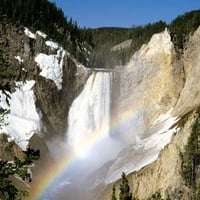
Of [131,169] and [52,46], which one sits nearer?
[131,169]

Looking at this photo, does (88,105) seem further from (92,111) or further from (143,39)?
(143,39)

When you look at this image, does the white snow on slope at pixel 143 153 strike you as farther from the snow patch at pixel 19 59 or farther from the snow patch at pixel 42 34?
the snow patch at pixel 42 34

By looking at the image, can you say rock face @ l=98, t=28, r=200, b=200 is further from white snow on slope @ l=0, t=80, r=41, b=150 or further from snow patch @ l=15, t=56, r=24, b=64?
snow patch @ l=15, t=56, r=24, b=64

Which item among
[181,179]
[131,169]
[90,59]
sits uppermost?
[90,59]

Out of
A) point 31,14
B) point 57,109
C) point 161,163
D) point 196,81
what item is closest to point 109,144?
point 57,109

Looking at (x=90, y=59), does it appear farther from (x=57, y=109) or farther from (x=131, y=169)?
(x=131, y=169)

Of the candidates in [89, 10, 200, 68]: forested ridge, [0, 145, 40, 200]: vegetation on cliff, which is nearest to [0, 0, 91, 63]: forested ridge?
[89, 10, 200, 68]: forested ridge

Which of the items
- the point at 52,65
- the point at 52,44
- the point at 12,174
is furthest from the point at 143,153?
the point at 12,174
